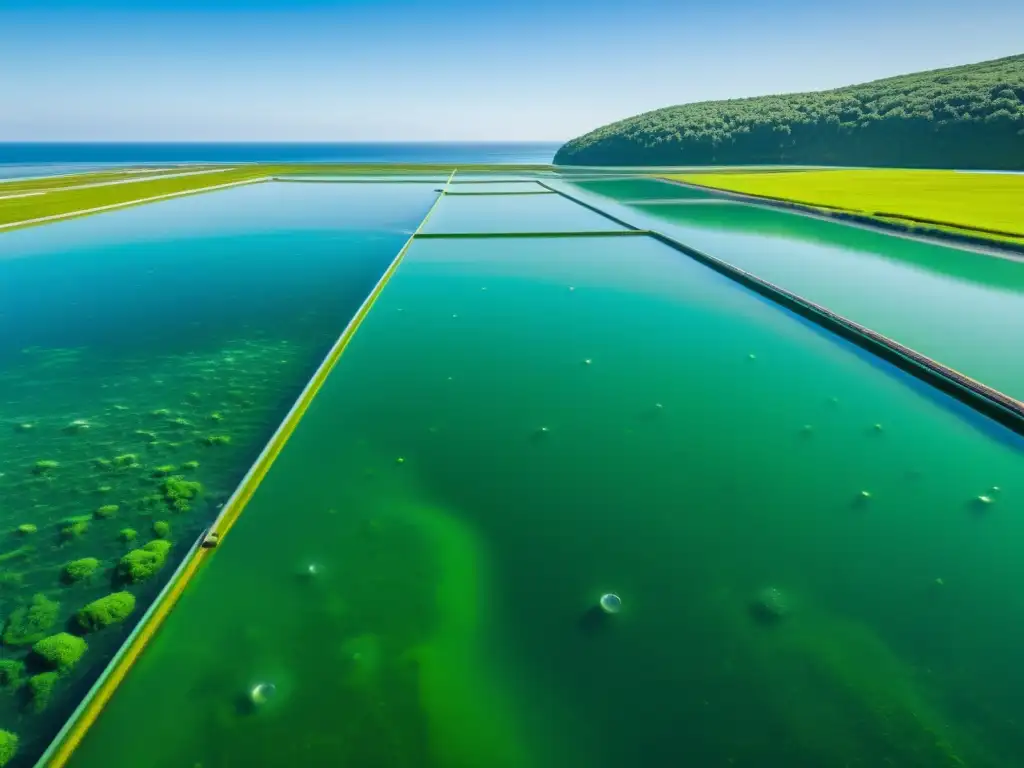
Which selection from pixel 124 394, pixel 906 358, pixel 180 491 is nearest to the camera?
pixel 180 491

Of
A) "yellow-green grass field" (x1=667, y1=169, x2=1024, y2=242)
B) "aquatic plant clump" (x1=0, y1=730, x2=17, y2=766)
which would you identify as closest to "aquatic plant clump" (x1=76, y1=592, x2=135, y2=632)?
"aquatic plant clump" (x1=0, y1=730, x2=17, y2=766)

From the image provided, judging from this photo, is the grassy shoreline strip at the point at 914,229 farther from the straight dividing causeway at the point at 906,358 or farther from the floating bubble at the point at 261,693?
the floating bubble at the point at 261,693

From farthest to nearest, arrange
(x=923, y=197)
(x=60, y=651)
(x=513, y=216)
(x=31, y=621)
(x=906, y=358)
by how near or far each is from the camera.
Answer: (x=923, y=197) → (x=513, y=216) → (x=906, y=358) → (x=31, y=621) → (x=60, y=651)

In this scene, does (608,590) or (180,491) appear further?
(180,491)

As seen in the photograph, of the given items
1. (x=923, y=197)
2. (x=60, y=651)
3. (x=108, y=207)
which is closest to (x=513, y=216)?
(x=108, y=207)

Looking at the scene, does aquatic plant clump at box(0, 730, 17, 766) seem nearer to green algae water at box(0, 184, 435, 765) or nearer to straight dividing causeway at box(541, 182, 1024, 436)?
green algae water at box(0, 184, 435, 765)

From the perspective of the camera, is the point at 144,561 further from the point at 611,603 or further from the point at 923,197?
the point at 923,197
